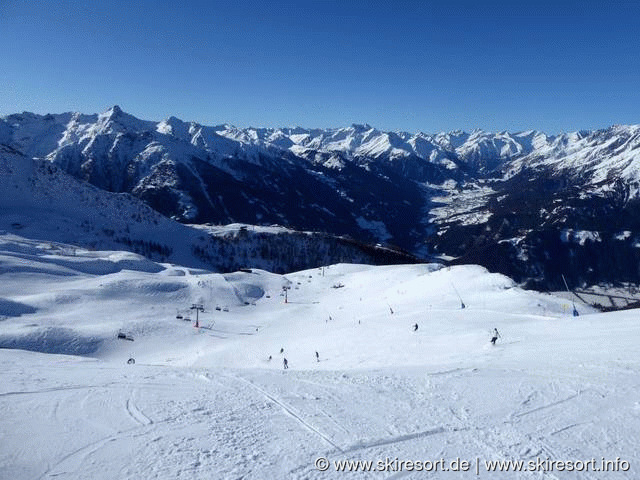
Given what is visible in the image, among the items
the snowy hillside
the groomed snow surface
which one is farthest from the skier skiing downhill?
the snowy hillside

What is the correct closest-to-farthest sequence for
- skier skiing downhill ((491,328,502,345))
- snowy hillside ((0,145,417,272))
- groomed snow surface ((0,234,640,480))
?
groomed snow surface ((0,234,640,480)) → skier skiing downhill ((491,328,502,345)) → snowy hillside ((0,145,417,272))

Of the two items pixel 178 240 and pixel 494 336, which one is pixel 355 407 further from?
pixel 178 240

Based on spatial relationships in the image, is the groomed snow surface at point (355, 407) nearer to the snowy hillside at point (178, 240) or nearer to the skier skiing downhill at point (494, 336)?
the skier skiing downhill at point (494, 336)

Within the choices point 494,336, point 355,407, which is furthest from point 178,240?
point 355,407

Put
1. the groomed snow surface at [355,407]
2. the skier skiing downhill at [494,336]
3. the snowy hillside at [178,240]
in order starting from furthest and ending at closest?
the snowy hillside at [178,240] → the skier skiing downhill at [494,336] → the groomed snow surface at [355,407]

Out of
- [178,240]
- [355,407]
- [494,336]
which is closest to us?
[355,407]

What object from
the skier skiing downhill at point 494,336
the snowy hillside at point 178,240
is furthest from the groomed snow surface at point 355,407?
the snowy hillside at point 178,240

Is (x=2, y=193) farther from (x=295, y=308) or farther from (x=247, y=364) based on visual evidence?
(x=247, y=364)

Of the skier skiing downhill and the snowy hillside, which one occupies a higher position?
the snowy hillside

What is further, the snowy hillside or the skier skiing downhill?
the snowy hillside

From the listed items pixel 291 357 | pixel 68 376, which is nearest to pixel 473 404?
pixel 68 376

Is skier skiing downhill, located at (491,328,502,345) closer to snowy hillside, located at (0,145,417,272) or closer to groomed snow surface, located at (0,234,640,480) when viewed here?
groomed snow surface, located at (0,234,640,480)
